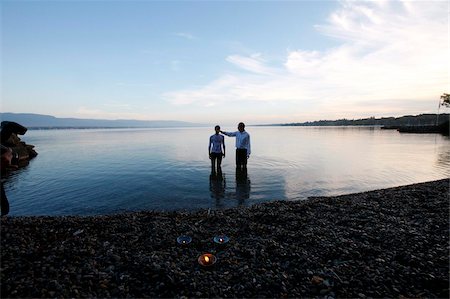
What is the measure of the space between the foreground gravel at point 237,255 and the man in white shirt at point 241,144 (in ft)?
28.8

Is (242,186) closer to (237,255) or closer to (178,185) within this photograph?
(178,185)

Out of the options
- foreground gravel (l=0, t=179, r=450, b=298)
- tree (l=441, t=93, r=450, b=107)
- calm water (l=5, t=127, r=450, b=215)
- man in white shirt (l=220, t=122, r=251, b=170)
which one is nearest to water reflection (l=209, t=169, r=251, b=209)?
calm water (l=5, t=127, r=450, b=215)

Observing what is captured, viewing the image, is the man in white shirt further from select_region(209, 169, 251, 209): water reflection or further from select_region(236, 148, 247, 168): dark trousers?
select_region(209, 169, 251, 209): water reflection

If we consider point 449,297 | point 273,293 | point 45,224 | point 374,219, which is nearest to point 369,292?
point 449,297

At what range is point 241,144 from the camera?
18.3 meters

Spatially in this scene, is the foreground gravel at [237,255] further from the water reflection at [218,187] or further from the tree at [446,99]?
the tree at [446,99]

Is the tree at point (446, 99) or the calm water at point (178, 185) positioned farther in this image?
the tree at point (446, 99)

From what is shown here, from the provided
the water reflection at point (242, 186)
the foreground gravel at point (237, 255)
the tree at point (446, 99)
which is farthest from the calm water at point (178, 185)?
the tree at point (446, 99)

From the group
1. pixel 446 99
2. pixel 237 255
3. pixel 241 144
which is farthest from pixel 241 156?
pixel 446 99

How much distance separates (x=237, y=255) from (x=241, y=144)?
12418 millimetres

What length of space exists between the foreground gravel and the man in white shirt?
877cm

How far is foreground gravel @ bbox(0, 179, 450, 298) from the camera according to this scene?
4.97 meters

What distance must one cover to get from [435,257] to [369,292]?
2.78 metres

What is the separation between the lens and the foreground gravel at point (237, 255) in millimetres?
4973
